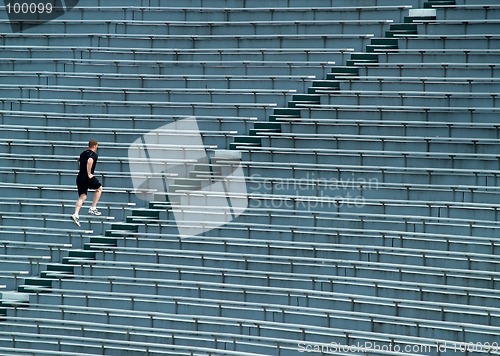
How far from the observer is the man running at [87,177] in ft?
43.9

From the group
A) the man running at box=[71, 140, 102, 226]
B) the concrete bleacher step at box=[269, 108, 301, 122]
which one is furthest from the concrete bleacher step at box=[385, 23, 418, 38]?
the man running at box=[71, 140, 102, 226]

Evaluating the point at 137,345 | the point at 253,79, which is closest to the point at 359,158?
the point at 253,79

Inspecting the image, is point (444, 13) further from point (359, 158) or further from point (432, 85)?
point (359, 158)

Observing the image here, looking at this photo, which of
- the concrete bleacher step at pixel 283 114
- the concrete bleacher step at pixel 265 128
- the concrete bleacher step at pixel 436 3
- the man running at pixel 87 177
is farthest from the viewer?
the concrete bleacher step at pixel 436 3

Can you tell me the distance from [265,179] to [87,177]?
2.14 m

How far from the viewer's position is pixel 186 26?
55.6 feet

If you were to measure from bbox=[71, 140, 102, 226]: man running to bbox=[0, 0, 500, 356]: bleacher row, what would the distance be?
601 mm

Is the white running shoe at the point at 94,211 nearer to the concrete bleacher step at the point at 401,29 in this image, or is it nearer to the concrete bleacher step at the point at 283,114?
the concrete bleacher step at the point at 283,114

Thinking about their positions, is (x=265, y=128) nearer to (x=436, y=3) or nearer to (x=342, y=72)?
(x=342, y=72)

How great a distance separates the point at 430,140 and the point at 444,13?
2.45 m

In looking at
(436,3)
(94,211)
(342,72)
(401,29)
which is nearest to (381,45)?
(401,29)

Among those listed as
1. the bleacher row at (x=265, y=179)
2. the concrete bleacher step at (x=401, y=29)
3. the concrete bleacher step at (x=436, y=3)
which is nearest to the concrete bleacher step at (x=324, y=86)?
the bleacher row at (x=265, y=179)

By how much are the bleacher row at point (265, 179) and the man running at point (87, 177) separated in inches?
23.6

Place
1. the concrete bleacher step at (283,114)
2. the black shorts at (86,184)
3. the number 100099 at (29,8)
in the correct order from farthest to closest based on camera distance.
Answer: the number 100099 at (29,8) < the concrete bleacher step at (283,114) < the black shorts at (86,184)
